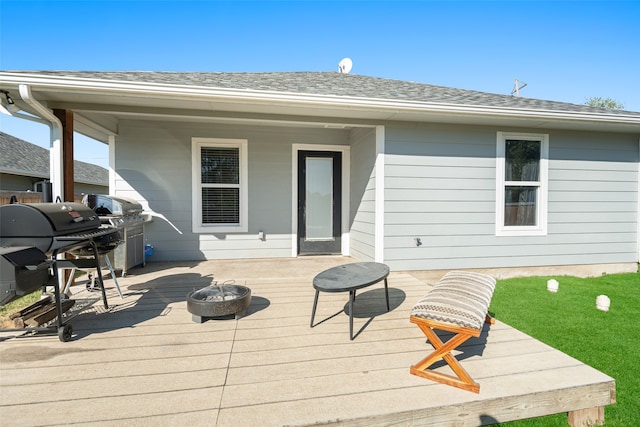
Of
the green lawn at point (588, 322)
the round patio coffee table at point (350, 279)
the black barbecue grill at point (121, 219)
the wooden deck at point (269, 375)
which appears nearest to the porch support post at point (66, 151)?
the black barbecue grill at point (121, 219)

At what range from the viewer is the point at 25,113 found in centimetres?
369

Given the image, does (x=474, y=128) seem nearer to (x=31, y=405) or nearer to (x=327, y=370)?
(x=327, y=370)

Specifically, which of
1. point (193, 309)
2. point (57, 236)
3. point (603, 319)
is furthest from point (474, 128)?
point (57, 236)

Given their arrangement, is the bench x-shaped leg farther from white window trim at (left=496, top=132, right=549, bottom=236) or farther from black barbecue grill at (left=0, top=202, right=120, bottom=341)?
white window trim at (left=496, top=132, right=549, bottom=236)

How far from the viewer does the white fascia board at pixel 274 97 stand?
322 cm

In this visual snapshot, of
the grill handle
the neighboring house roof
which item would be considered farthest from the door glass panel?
the neighboring house roof

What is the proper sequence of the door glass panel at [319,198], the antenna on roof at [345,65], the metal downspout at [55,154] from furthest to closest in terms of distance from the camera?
1. the antenna on roof at [345,65]
2. the door glass panel at [319,198]
3. the metal downspout at [55,154]

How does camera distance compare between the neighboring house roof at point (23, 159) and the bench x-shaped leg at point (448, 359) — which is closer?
the bench x-shaped leg at point (448, 359)

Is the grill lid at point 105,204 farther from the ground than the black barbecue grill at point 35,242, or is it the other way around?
the grill lid at point 105,204

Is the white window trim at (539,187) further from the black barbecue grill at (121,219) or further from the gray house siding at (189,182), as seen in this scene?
the black barbecue grill at (121,219)

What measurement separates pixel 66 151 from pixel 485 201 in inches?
227

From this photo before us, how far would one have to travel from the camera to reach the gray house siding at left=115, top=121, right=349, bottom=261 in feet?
16.7

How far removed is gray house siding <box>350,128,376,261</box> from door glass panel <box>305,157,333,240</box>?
427 mm

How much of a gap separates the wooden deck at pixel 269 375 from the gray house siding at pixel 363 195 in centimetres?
201
